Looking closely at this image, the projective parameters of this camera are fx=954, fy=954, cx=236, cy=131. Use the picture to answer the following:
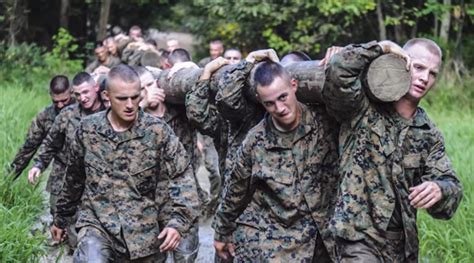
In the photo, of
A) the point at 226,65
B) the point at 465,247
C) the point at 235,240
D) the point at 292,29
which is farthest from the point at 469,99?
the point at 235,240

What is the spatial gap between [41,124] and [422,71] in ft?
15.8

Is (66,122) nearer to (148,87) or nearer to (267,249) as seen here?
(148,87)

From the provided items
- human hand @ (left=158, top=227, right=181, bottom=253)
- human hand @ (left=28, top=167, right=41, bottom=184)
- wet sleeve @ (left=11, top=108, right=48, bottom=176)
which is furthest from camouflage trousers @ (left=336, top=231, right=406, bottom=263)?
wet sleeve @ (left=11, top=108, right=48, bottom=176)

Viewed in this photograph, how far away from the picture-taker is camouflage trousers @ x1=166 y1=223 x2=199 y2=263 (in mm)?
7176

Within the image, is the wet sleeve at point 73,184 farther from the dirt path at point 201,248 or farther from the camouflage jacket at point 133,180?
the dirt path at point 201,248

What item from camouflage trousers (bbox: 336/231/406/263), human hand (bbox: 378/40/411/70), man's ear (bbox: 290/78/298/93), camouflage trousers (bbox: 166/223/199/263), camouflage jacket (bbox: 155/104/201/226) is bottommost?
camouflage trousers (bbox: 166/223/199/263)

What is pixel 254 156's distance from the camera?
18.0ft

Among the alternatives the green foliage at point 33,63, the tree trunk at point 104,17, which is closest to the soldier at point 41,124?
the green foliage at point 33,63

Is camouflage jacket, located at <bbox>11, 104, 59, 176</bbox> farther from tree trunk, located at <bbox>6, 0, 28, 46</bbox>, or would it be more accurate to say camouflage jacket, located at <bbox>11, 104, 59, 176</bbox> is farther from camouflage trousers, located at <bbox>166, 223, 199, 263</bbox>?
tree trunk, located at <bbox>6, 0, 28, 46</bbox>

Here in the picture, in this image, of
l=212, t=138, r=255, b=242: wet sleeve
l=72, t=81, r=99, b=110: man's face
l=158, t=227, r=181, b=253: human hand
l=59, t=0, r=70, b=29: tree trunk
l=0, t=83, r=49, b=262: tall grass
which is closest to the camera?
l=212, t=138, r=255, b=242: wet sleeve

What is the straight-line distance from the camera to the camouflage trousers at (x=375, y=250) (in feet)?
16.6

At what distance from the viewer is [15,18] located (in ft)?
80.9

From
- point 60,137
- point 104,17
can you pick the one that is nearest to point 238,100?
point 60,137

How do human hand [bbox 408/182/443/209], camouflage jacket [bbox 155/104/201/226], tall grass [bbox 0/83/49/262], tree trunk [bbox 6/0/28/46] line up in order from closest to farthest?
human hand [bbox 408/182/443/209]
tall grass [bbox 0/83/49/262]
camouflage jacket [bbox 155/104/201/226]
tree trunk [bbox 6/0/28/46]
